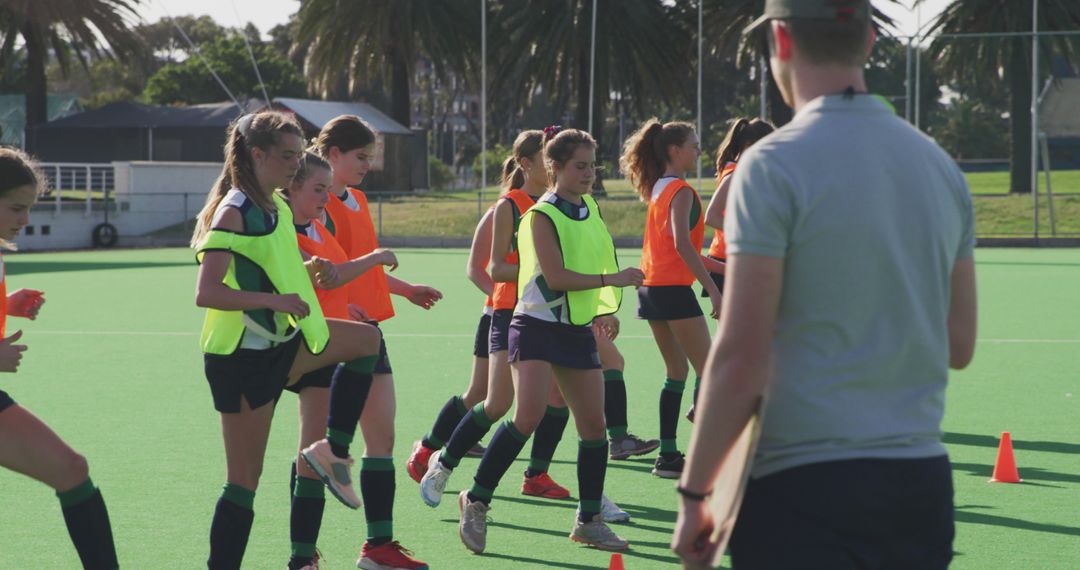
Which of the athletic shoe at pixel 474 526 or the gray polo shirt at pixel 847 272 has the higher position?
the gray polo shirt at pixel 847 272

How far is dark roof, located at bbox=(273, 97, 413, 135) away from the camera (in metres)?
52.0

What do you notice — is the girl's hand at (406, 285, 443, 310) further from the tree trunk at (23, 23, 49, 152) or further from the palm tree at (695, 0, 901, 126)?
the tree trunk at (23, 23, 49, 152)

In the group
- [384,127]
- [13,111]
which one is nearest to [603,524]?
[384,127]

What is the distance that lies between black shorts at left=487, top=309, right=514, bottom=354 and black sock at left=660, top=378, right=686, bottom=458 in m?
1.42

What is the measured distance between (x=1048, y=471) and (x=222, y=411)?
4.84m

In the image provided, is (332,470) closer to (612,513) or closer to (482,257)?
(612,513)

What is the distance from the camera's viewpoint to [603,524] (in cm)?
628

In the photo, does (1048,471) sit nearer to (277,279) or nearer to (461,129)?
(277,279)

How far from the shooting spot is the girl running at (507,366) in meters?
6.78

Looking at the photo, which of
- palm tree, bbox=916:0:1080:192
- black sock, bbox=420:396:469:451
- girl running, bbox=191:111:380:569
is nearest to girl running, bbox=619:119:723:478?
black sock, bbox=420:396:469:451

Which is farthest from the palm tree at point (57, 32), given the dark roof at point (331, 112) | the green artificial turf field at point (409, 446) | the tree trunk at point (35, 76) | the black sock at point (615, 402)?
the black sock at point (615, 402)

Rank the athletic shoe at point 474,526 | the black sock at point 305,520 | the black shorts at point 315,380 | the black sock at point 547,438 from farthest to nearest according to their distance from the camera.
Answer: the black sock at point 547,438, the athletic shoe at point 474,526, the black sock at point 305,520, the black shorts at point 315,380

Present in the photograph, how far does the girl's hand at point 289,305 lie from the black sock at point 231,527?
0.64 meters

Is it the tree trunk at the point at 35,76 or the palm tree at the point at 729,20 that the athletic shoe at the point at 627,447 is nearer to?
the palm tree at the point at 729,20
